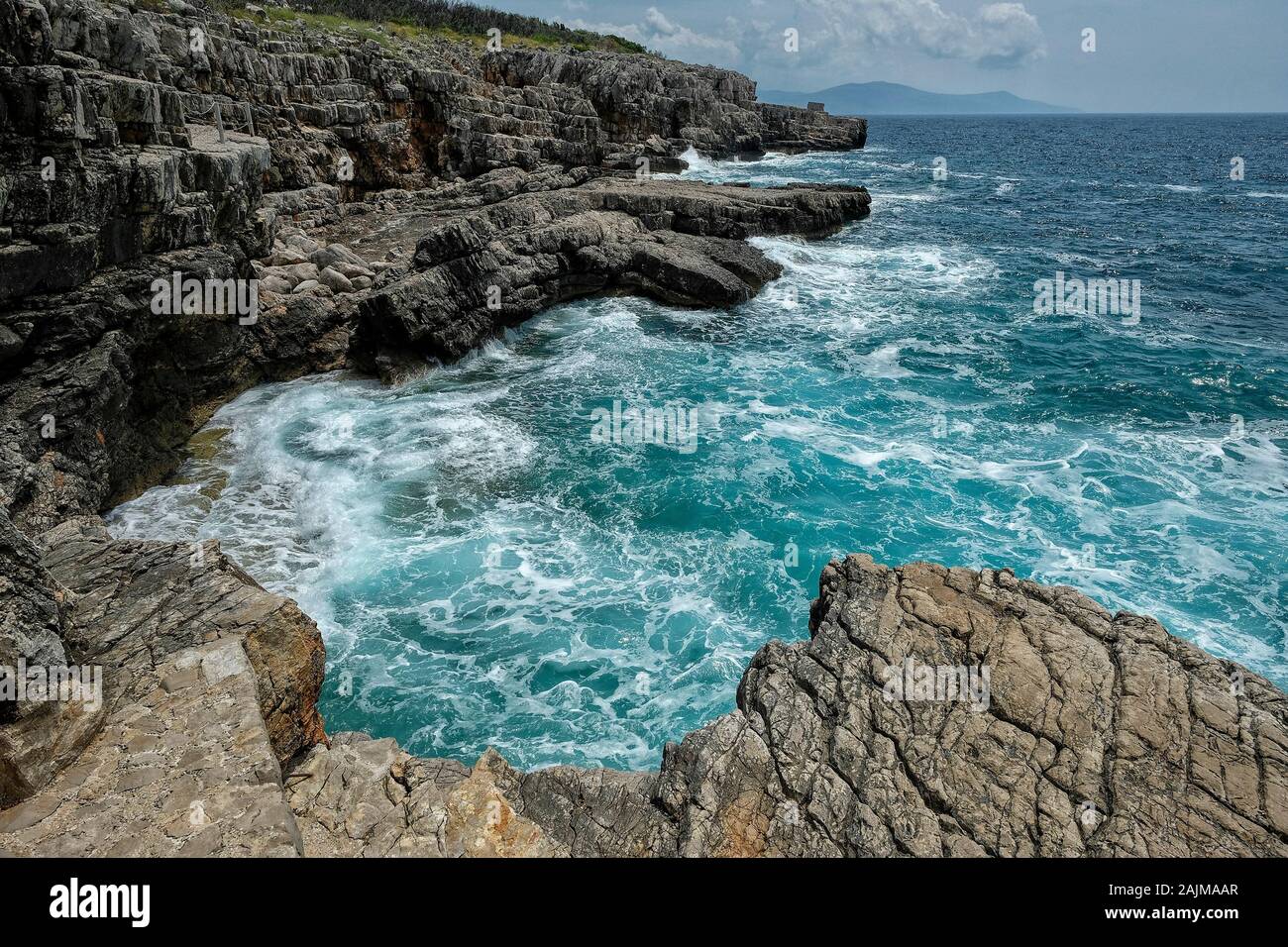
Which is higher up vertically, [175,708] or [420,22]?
[420,22]

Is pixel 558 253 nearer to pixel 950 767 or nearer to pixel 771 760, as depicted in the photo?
pixel 771 760

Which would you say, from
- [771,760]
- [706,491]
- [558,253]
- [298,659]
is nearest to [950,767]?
[771,760]

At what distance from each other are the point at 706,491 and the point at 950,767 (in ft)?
39.4

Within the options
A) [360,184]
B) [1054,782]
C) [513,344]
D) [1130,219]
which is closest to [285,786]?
[1054,782]

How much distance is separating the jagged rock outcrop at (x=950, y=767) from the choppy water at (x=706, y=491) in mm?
3512

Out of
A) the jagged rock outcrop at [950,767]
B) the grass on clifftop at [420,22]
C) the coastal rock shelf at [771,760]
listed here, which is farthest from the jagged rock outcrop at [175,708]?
the grass on clifftop at [420,22]

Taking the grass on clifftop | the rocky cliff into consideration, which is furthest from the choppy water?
the grass on clifftop

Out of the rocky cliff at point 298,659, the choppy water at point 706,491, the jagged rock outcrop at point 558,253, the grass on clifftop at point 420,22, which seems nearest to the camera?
the rocky cliff at point 298,659

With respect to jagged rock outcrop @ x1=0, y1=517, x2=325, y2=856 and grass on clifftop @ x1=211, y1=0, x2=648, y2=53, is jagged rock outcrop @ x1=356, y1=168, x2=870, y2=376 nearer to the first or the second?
jagged rock outcrop @ x1=0, y1=517, x2=325, y2=856

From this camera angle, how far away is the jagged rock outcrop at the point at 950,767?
726cm

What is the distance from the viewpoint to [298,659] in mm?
9070

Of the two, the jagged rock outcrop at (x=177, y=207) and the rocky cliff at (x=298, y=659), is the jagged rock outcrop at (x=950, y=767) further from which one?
the jagged rock outcrop at (x=177, y=207)

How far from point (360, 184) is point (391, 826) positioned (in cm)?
4501

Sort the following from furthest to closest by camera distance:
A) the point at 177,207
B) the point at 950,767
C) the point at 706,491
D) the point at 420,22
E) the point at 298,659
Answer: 1. the point at 420,22
2. the point at 706,491
3. the point at 177,207
4. the point at 298,659
5. the point at 950,767
